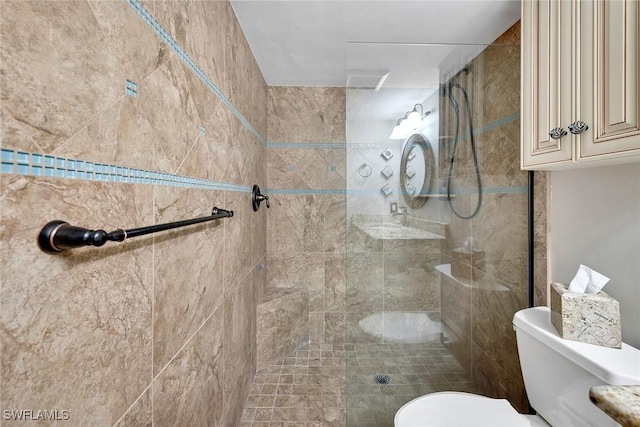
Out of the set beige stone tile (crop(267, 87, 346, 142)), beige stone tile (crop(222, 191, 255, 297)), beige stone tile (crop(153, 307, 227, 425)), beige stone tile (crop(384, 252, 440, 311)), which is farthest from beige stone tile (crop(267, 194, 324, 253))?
beige stone tile (crop(153, 307, 227, 425))

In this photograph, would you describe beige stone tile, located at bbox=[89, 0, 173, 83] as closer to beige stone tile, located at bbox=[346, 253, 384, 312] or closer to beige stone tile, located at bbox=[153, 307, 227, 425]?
beige stone tile, located at bbox=[153, 307, 227, 425]

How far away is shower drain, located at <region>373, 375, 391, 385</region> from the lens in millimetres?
1725

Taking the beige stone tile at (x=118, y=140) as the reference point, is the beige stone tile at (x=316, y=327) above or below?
below

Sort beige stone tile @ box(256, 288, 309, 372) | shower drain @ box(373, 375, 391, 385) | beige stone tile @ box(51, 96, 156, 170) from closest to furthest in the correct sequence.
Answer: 1. beige stone tile @ box(51, 96, 156, 170)
2. shower drain @ box(373, 375, 391, 385)
3. beige stone tile @ box(256, 288, 309, 372)

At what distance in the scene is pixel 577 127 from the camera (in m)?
1.05

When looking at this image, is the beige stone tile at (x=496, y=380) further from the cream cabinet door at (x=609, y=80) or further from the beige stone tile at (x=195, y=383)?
the beige stone tile at (x=195, y=383)

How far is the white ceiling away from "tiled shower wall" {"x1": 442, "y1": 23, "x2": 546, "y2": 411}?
7.8 inches

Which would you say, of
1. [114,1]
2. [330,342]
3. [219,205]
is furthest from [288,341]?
[114,1]

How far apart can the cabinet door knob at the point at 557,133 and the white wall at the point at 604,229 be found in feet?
0.94

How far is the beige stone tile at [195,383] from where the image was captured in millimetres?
885

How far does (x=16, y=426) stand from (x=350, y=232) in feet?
5.08

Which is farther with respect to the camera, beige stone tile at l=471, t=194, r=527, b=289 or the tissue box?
beige stone tile at l=471, t=194, r=527, b=289

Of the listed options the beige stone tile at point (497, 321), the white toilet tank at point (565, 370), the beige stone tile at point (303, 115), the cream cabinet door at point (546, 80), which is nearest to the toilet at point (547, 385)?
the white toilet tank at point (565, 370)

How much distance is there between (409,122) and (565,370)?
133cm
